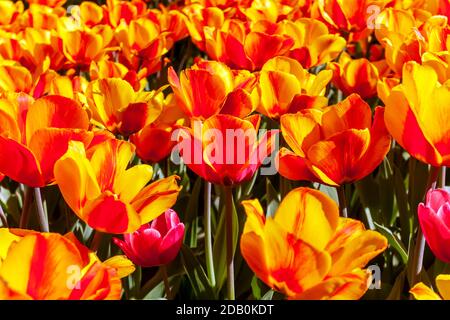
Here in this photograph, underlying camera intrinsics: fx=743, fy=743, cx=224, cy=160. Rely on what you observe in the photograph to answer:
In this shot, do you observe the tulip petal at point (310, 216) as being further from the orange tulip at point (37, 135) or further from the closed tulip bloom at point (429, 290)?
the orange tulip at point (37, 135)

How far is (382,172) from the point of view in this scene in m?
1.23

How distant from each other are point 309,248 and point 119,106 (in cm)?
50

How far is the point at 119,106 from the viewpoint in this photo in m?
1.01

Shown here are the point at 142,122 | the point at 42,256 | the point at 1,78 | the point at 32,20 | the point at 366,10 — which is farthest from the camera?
the point at 32,20

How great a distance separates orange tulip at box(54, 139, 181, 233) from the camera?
2.23 ft

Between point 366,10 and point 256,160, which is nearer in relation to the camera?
point 256,160

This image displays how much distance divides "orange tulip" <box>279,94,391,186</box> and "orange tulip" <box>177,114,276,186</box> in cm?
4

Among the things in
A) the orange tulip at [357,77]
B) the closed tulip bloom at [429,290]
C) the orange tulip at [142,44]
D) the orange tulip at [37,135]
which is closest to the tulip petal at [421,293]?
the closed tulip bloom at [429,290]

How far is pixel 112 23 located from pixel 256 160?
1088mm

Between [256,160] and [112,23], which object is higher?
[256,160]

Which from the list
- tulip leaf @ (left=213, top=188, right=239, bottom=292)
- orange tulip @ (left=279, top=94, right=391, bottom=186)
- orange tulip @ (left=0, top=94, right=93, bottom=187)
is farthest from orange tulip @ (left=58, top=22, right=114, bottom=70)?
orange tulip @ (left=279, top=94, right=391, bottom=186)

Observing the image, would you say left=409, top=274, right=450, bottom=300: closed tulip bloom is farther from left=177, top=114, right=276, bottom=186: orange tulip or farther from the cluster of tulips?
left=177, top=114, right=276, bottom=186: orange tulip
